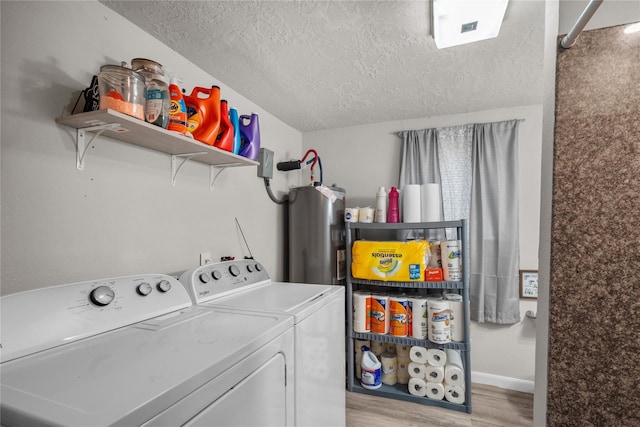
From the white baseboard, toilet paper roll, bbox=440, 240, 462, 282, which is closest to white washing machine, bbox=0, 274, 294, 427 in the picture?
toilet paper roll, bbox=440, 240, 462, 282

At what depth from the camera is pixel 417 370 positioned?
7.74 feet

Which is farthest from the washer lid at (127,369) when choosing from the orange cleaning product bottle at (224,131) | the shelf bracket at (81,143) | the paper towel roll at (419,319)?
the paper towel roll at (419,319)

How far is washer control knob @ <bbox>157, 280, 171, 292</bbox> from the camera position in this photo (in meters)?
1.29

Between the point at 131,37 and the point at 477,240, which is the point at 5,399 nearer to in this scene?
the point at 131,37

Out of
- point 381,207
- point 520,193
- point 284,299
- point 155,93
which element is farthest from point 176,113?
point 520,193

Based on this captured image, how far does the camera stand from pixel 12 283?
105 centimetres

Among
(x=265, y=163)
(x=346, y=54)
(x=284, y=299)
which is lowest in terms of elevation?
(x=284, y=299)

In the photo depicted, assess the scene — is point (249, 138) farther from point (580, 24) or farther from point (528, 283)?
point (528, 283)

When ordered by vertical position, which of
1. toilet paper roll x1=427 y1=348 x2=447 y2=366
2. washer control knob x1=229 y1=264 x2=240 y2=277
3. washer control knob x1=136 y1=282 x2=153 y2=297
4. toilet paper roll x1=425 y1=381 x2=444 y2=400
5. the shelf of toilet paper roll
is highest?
the shelf of toilet paper roll

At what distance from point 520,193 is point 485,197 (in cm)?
27

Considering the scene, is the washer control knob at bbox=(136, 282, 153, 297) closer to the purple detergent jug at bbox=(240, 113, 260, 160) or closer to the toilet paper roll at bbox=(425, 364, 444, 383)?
the purple detergent jug at bbox=(240, 113, 260, 160)

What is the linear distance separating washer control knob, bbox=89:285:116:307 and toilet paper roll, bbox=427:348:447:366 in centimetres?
213

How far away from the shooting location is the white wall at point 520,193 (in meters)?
2.49

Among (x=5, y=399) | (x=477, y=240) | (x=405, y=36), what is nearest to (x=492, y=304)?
(x=477, y=240)
